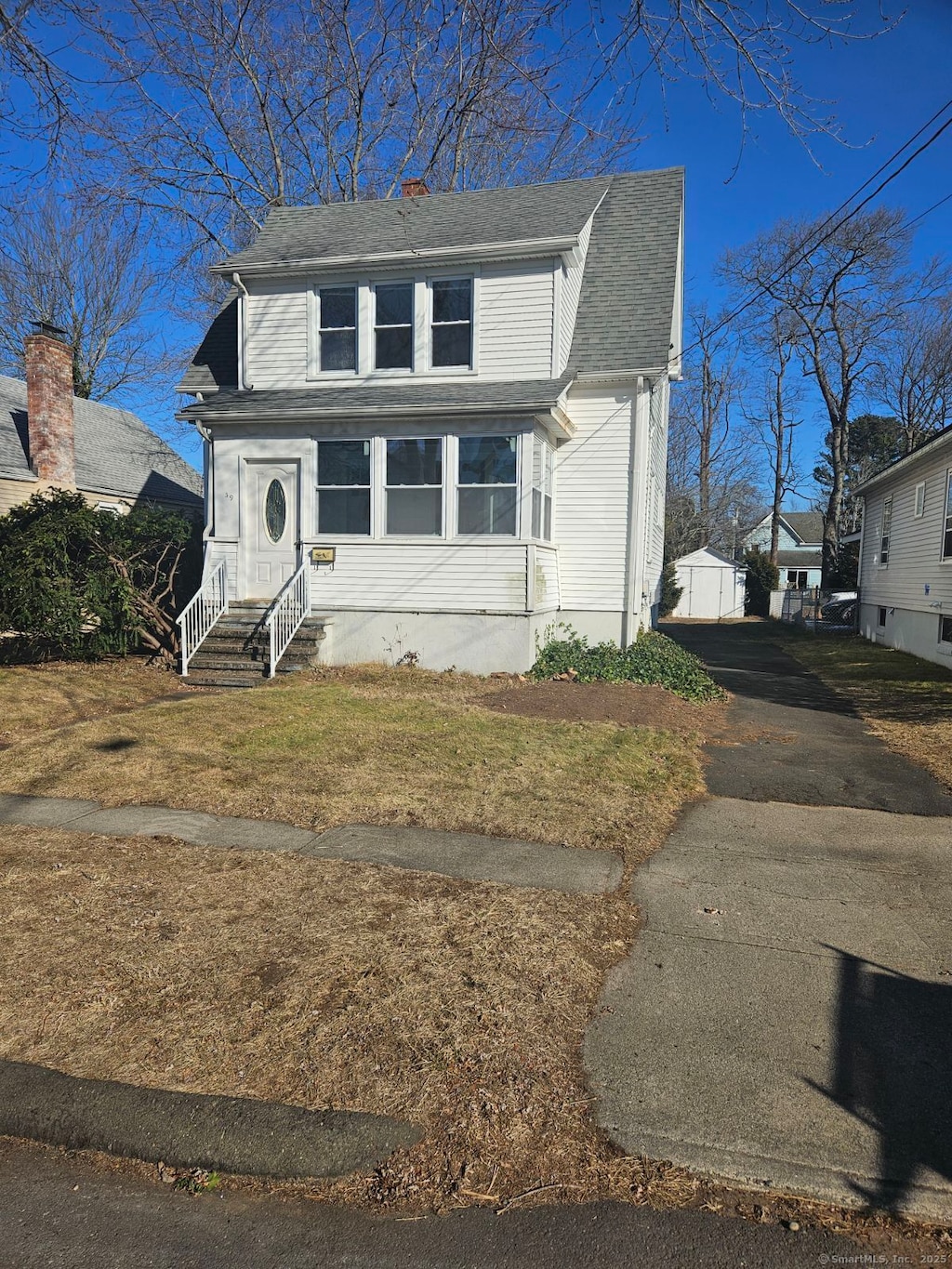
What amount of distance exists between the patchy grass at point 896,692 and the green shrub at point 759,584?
601 inches

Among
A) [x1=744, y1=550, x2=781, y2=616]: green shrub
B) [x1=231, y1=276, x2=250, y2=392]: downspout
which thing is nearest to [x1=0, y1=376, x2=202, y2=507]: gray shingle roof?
[x1=231, y1=276, x2=250, y2=392]: downspout

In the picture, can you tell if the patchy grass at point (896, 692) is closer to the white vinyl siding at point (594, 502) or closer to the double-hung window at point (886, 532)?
the double-hung window at point (886, 532)

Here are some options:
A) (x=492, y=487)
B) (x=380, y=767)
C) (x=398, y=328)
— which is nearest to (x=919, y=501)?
(x=492, y=487)

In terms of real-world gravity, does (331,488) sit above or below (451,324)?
below

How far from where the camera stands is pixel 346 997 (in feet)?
11.6

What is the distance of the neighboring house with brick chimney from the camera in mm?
17219

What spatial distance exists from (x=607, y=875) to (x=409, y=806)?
1867 mm

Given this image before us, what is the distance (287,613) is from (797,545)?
54412 millimetres

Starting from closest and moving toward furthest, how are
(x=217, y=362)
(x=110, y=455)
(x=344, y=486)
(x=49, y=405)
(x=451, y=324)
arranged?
(x=344, y=486)
(x=451, y=324)
(x=217, y=362)
(x=49, y=405)
(x=110, y=455)

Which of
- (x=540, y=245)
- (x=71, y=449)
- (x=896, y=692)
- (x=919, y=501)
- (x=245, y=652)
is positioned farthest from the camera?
(x=71, y=449)

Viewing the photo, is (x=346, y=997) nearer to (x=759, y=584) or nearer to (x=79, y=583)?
(x=79, y=583)

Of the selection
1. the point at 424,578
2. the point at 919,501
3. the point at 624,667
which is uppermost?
the point at 919,501

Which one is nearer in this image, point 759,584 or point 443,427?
point 443,427

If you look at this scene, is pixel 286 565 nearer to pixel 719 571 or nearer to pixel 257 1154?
pixel 257 1154
